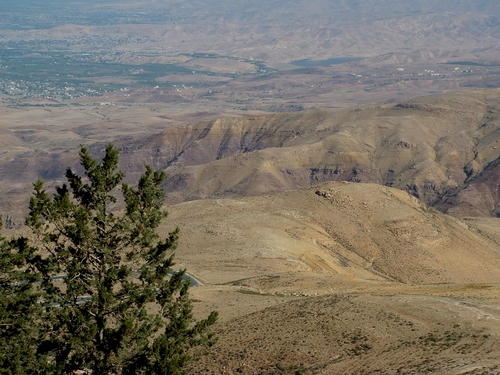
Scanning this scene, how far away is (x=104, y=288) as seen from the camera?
23.2 metres

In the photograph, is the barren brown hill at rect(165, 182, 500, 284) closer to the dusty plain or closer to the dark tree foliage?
the dusty plain

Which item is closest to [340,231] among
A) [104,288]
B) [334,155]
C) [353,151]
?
[104,288]

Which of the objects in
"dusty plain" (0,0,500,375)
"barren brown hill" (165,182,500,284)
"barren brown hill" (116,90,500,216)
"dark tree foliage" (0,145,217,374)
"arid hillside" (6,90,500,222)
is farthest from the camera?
"barren brown hill" (116,90,500,216)

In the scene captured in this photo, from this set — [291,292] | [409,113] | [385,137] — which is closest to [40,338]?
[291,292]

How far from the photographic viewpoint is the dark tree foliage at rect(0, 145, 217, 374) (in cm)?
2331

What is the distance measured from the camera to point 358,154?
15538cm

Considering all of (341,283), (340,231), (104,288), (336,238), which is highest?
(104,288)

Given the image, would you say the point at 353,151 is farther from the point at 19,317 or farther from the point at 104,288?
the point at 104,288

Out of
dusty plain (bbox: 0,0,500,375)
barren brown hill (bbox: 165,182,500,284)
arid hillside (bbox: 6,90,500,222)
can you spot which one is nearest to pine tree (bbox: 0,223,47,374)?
dusty plain (bbox: 0,0,500,375)

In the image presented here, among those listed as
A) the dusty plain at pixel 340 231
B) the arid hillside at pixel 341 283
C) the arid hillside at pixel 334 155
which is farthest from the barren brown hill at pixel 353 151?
the arid hillside at pixel 341 283

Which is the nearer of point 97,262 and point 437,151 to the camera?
point 97,262

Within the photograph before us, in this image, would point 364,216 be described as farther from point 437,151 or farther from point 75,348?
point 437,151

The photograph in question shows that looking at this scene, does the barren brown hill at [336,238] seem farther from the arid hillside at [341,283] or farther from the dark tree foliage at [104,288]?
the dark tree foliage at [104,288]

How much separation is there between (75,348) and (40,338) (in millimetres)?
1505
